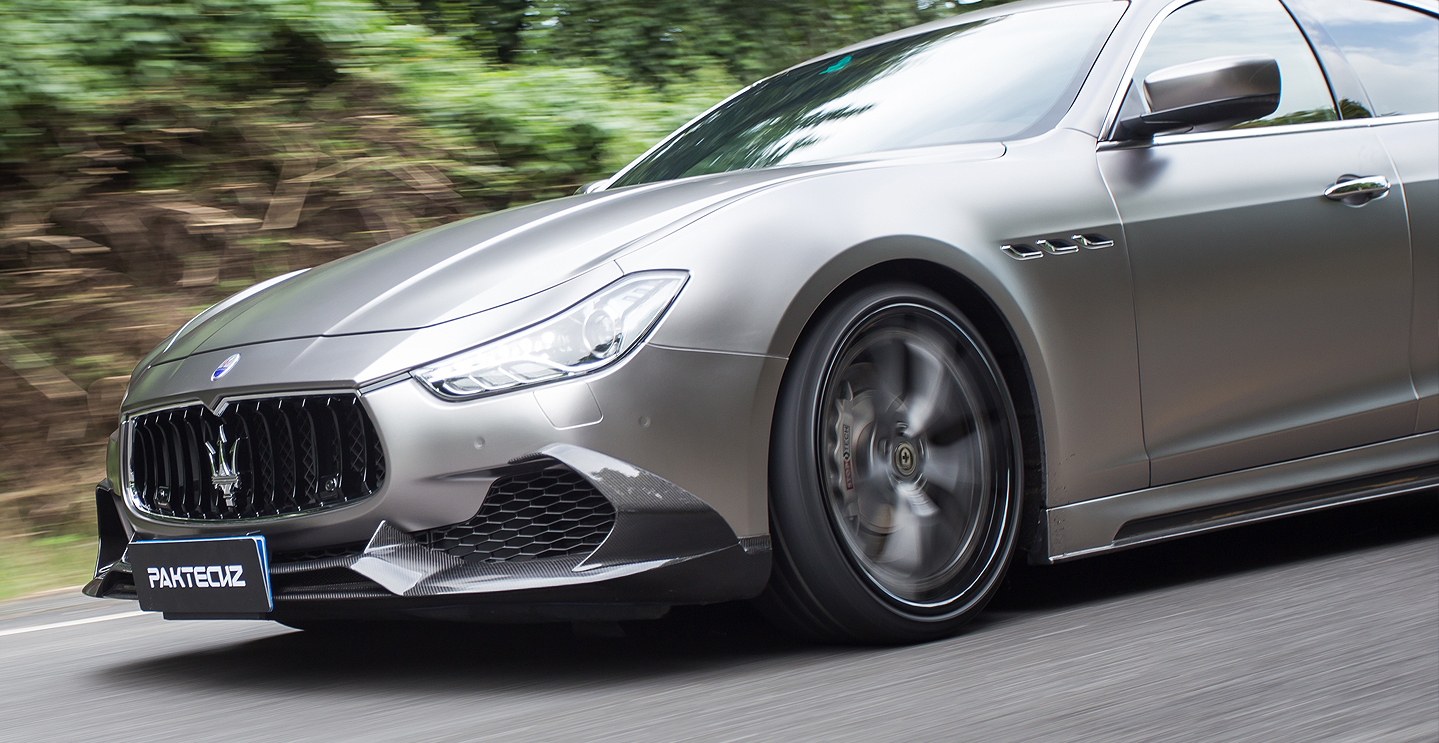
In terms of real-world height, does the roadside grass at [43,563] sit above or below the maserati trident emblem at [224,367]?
below

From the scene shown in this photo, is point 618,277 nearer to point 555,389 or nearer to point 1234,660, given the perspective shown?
point 555,389

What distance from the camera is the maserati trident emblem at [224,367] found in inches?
118

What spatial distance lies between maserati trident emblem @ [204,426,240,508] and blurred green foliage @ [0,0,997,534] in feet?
11.6

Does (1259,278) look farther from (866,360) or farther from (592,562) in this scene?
(592,562)

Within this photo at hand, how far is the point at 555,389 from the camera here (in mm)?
2678

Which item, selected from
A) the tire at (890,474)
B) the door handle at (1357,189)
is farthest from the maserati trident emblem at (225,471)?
the door handle at (1357,189)

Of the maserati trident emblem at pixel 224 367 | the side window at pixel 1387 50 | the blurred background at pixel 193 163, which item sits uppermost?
the side window at pixel 1387 50

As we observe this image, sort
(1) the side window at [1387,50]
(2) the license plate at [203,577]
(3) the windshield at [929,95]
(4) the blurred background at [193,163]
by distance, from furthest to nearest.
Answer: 1. (4) the blurred background at [193,163]
2. (1) the side window at [1387,50]
3. (3) the windshield at [929,95]
4. (2) the license plate at [203,577]

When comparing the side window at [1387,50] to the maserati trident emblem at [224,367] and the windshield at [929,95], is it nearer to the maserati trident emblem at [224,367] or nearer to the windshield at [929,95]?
the windshield at [929,95]

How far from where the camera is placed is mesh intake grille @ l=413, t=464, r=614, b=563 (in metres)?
2.71

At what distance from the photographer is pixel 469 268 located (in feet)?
9.85

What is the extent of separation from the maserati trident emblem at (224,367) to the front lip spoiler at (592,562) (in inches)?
18.9

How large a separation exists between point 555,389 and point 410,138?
561 cm

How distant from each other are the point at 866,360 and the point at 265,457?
1.26 m
